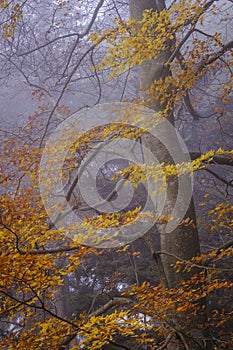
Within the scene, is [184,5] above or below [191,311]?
above

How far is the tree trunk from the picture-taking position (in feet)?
13.9

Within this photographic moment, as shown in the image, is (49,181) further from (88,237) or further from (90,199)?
(90,199)

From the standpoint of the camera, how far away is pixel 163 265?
4887 mm

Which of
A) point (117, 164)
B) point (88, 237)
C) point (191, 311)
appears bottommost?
point (191, 311)

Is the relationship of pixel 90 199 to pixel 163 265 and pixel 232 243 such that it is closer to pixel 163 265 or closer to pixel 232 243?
pixel 163 265

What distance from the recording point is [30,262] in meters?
3.59

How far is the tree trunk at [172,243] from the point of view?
13.9ft

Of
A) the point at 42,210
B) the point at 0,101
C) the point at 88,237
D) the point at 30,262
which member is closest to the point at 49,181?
the point at 42,210

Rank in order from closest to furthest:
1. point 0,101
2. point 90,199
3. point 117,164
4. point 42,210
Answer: point 42,210, point 90,199, point 117,164, point 0,101

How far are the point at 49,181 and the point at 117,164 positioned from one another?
1003 cm

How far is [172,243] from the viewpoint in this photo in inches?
189

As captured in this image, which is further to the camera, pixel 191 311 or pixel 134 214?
pixel 134 214

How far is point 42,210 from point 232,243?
3.34 m

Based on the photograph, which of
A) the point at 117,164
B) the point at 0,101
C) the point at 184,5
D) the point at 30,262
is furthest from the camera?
the point at 0,101
